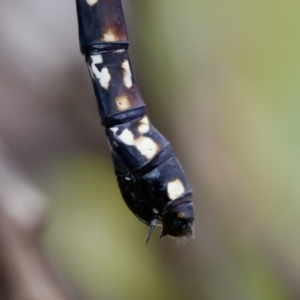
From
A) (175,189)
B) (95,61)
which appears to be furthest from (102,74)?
(175,189)

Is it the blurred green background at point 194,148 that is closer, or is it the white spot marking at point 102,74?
the white spot marking at point 102,74

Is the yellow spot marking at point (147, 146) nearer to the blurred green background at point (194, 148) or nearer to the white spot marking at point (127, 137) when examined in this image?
the white spot marking at point (127, 137)

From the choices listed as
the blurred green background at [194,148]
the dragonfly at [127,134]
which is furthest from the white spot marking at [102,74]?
the blurred green background at [194,148]

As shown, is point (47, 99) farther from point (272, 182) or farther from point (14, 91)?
point (272, 182)

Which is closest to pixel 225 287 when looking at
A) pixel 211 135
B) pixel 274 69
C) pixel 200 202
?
pixel 200 202

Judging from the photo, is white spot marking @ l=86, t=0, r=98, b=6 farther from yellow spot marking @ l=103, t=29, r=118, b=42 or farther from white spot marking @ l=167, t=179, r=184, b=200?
white spot marking @ l=167, t=179, r=184, b=200

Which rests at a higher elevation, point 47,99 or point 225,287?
point 47,99

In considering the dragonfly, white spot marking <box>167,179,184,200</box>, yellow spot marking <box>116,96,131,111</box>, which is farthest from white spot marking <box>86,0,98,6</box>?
white spot marking <box>167,179,184,200</box>

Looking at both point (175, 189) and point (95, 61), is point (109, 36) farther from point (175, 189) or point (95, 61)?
point (175, 189)
